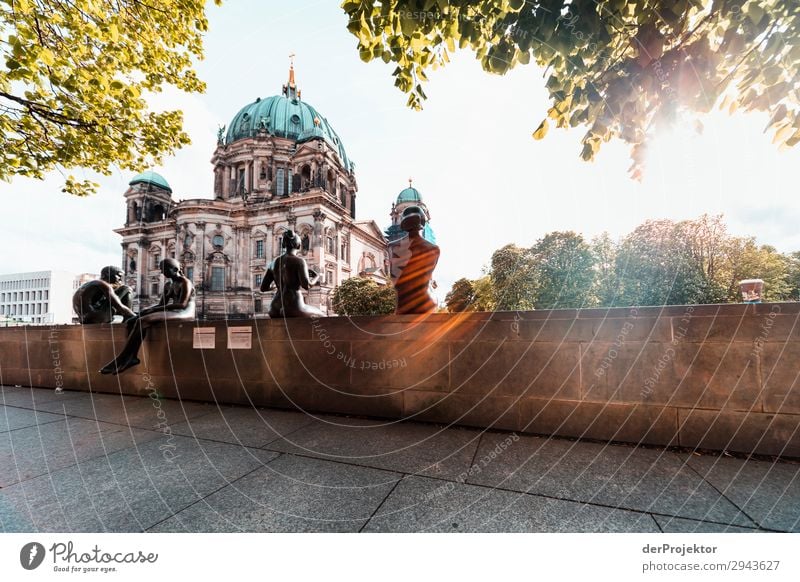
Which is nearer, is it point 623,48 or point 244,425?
point 623,48

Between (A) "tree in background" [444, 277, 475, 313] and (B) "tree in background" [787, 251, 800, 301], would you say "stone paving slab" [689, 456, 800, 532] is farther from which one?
(B) "tree in background" [787, 251, 800, 301]

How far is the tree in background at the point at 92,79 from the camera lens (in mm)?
5784

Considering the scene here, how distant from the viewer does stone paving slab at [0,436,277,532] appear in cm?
208

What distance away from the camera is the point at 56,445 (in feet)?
11.5

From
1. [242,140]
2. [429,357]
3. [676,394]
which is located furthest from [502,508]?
[242,140]

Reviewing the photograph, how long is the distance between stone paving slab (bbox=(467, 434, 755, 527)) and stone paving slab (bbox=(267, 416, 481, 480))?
26 cm

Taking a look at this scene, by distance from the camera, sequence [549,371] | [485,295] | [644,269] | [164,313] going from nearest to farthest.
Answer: [549,371] < [164,313] < [644,269] < [485,295]

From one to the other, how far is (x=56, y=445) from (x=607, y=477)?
5.50m

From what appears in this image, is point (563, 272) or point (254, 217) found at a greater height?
point (254, 217)

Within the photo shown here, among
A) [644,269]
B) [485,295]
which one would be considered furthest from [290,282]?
[644,269]

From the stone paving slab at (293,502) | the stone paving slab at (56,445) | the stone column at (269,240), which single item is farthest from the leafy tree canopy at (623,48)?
the stone column at (269,240)

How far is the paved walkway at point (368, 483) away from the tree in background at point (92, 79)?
647 centimetres

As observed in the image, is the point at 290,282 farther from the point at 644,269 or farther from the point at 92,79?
the point at 644,269

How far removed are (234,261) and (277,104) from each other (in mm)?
31165
